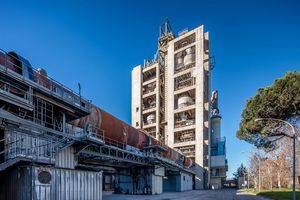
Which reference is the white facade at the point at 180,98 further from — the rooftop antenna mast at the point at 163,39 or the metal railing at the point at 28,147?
the metal railing at the point at 28,147

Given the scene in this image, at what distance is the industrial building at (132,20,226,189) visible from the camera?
2532 inches

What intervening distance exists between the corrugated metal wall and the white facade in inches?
1932

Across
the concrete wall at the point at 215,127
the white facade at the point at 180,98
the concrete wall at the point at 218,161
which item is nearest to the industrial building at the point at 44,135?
the white facade at the point at 180,98

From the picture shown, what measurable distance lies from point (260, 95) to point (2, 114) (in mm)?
29070

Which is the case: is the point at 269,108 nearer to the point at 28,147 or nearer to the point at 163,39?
the point at 28,147

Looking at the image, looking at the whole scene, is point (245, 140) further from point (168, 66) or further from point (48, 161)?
point (168, 66)

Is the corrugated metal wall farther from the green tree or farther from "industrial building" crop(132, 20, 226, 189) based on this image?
"industrial building" crop(132, 20, 226, 189)

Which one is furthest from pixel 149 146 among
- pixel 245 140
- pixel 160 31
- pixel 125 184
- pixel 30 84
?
pixel 160 31

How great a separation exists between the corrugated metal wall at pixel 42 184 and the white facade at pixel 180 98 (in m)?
49.1

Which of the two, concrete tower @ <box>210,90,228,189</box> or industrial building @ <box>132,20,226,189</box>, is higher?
industrial building @ <box>132,20,226,189</box>

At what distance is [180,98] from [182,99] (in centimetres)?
113

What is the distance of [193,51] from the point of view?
71312 mm

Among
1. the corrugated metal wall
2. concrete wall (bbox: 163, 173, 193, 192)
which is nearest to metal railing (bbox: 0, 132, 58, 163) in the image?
the corrugated metal wall

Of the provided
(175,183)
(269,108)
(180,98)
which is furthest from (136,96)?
(269,108)
